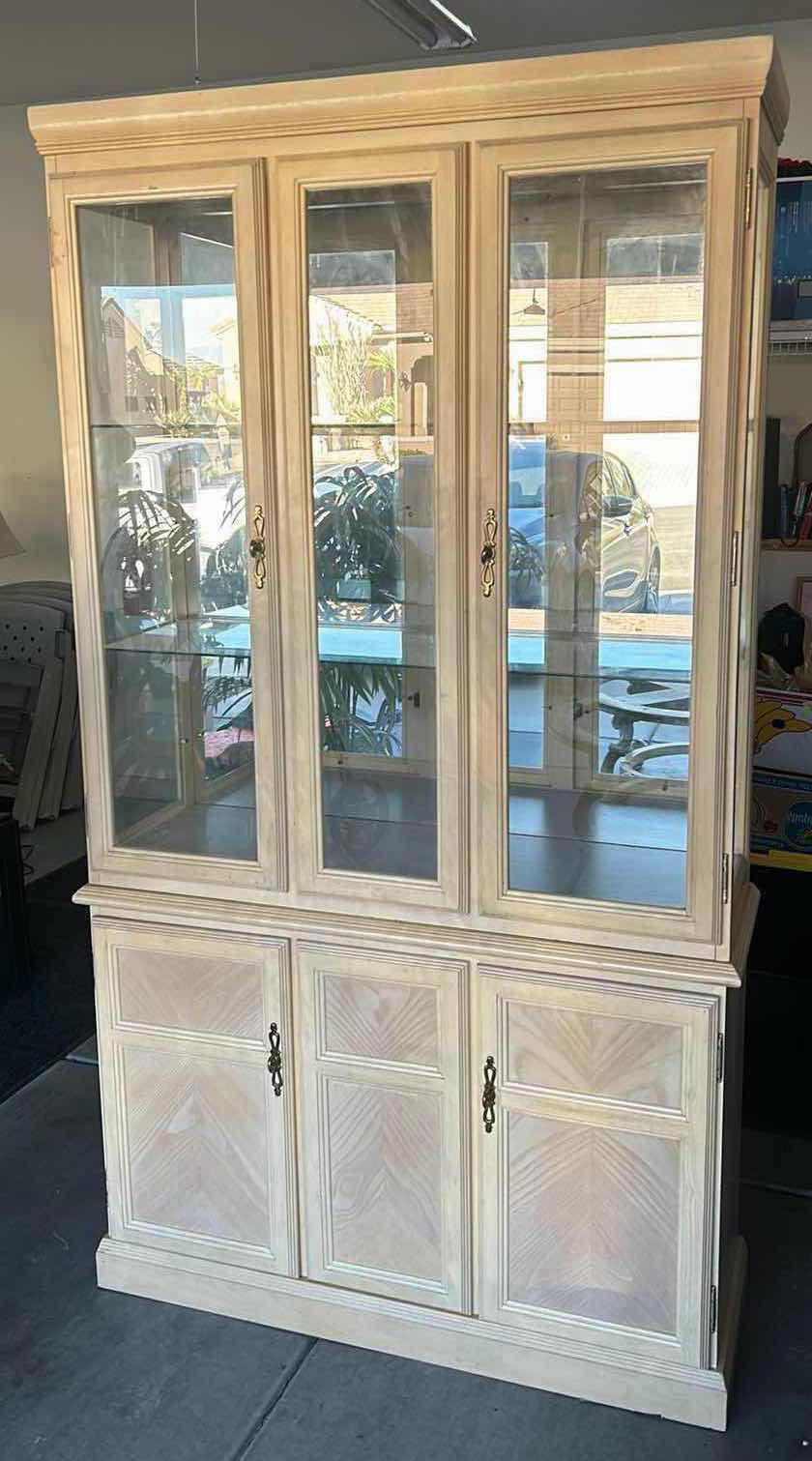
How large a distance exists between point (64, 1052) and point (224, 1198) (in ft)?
4.33

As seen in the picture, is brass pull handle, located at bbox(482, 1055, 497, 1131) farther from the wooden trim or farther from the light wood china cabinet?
the wooden trim

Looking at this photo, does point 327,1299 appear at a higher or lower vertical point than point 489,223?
lower

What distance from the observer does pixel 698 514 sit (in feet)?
6.91

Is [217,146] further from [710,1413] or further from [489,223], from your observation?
[710,1413]

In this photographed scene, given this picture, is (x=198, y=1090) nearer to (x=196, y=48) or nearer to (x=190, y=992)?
(x=190, y=992)

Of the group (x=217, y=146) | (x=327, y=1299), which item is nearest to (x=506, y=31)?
(x=217, y=146)

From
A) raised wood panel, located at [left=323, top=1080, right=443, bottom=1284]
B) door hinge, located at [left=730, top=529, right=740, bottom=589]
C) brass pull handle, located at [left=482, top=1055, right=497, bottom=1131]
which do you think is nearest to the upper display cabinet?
door hinge, located at [left=730, top=529, right=740, bottom=589]

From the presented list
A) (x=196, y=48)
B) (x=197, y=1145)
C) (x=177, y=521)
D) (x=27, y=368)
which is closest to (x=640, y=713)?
(x=177, y=521)

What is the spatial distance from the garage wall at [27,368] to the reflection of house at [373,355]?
153 inches

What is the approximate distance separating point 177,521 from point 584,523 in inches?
30.3

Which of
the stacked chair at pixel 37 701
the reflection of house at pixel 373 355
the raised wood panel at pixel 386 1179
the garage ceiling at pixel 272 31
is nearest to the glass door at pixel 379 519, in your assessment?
the reflection of house at pixel 373 355

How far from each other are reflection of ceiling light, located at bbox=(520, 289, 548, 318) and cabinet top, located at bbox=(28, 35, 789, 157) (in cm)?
28

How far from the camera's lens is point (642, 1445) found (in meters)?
2.30

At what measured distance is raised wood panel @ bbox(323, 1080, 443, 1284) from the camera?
2471 millimetres
